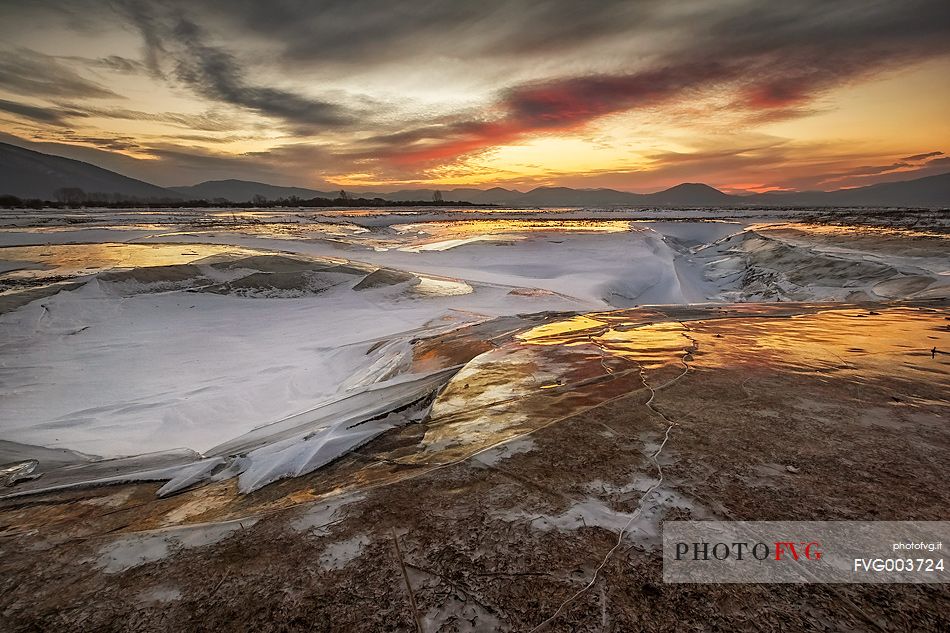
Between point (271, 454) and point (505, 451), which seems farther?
point (271, 454)

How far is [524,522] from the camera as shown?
180cm

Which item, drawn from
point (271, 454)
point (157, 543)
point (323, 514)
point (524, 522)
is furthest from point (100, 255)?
point (524, 522)

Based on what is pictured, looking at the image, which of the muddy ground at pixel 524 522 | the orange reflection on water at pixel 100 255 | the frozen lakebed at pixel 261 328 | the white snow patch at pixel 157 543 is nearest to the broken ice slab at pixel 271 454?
the frozen lakebed at pixel 261 328

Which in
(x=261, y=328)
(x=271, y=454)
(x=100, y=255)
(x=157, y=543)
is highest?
(x=100, y=255)

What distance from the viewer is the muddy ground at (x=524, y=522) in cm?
140

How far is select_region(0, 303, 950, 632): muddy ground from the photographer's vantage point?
1.40 meters

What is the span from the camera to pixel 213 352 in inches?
256

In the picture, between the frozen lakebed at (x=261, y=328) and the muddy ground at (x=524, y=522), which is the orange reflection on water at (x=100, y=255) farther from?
the muddy ground at (x=524, y=522)

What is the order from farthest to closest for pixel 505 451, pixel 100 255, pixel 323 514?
1. pixel 100 255
2. pixel 505 451
3. pixel 323 514

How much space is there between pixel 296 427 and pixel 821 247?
20304mm

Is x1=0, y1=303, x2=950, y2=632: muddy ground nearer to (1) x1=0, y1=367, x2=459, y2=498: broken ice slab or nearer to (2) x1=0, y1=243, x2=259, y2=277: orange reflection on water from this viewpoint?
(1) x1=0, y1=367, x2=459, y2=498: broken ice slab

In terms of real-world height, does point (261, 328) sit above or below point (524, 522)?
below

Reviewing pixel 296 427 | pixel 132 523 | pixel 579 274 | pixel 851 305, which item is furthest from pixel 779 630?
pixel 579 274

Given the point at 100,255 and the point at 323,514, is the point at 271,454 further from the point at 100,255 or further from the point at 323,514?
the point at 100,255
